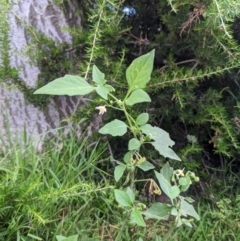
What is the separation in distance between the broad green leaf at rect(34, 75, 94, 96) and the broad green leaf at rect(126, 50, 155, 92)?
11cm

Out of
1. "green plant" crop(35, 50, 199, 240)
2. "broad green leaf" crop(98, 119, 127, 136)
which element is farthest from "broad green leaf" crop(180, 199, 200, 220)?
"broad green leaf" crop(98, 119, 127, 136)

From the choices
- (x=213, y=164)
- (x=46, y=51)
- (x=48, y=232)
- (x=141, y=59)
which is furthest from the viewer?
(x=213, y=164)

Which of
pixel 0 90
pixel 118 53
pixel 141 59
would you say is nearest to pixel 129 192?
pixel 141 59

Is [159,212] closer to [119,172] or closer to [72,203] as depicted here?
[119,172]

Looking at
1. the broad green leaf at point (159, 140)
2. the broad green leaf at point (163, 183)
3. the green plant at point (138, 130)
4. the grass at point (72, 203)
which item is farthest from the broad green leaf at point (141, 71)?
the grass at point (72, 203)

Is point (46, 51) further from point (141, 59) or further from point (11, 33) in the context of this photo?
point (141, 59)

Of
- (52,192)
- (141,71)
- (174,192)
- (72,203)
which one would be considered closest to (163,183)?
(174,192)

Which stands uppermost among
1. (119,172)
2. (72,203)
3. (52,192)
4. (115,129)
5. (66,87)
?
(66,87)

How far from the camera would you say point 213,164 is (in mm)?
2051

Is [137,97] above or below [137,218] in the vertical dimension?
above

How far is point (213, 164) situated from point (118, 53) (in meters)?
0.70

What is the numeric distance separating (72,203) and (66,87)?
676 millimetres

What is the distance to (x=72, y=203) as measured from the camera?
159 cm

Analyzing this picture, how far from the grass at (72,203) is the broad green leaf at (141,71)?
0.42 m
